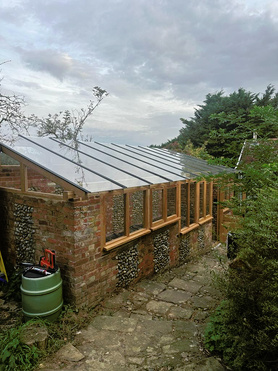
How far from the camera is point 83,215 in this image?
143 inches

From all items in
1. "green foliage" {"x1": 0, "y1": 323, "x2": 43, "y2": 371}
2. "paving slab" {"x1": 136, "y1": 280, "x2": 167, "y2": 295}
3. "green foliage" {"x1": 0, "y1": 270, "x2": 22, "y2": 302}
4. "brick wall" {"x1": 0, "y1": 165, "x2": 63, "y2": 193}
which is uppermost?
"brick wall" {"x1": 0, "y1": 165, "x2": 63, "y2": 193}

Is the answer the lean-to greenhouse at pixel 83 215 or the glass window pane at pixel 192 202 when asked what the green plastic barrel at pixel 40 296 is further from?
the glass window pane at pixel 192 202

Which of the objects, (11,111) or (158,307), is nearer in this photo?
(158,307)

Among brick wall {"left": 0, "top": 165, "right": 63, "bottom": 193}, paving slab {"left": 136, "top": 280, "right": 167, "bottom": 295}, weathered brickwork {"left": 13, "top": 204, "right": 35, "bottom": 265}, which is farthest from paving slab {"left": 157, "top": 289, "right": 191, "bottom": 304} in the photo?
brick wall {"left": 0, "top": 165, "right": 63, "bottom": 193}

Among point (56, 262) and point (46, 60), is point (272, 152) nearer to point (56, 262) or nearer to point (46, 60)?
point (56, 262)

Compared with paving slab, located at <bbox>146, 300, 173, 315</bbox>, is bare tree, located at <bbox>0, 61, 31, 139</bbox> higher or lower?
higher

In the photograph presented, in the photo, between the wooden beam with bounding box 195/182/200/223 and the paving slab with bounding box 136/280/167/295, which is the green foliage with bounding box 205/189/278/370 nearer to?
the paving slab with bounding box 136/280/167/295

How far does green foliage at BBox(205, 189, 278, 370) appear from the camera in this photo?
2181 mm

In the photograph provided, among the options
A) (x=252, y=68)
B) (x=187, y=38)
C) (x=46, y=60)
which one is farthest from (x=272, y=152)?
(x=252, y=68)

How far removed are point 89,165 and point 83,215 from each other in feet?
4.46

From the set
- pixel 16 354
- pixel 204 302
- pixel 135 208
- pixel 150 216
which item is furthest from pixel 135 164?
pixel 16 354

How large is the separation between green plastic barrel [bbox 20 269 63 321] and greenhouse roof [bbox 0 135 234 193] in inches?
55.0

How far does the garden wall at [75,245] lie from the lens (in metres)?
3.60

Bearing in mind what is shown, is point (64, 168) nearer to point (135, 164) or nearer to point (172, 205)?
point (135, 164)
